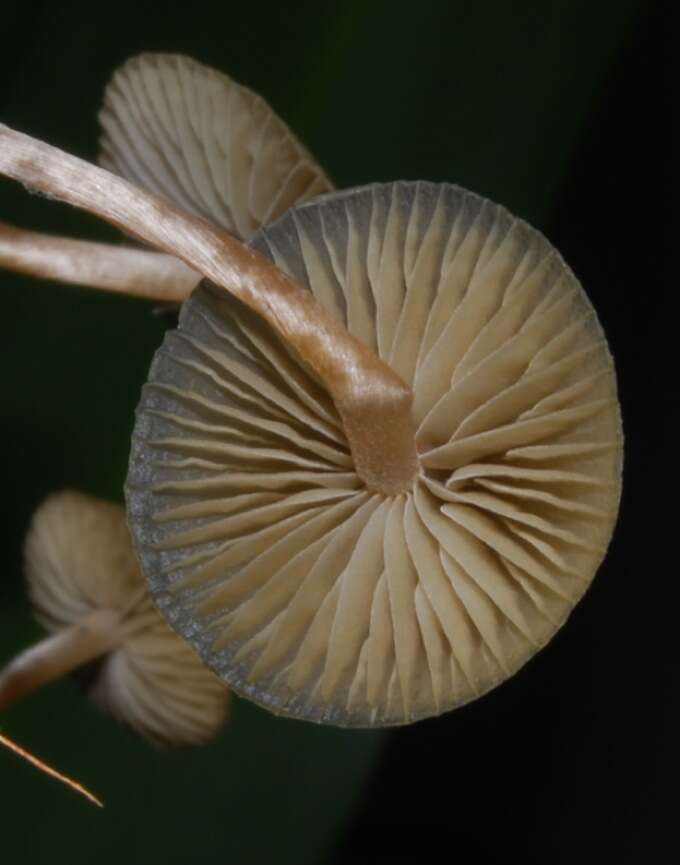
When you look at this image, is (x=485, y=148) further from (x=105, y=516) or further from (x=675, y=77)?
(x=105, y=516)

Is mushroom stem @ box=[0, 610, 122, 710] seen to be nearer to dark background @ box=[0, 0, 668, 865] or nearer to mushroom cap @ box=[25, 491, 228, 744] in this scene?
mushroom cap @ box=[25, 491, 228, 744]

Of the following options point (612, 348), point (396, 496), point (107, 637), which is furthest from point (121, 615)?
point (612, 348)

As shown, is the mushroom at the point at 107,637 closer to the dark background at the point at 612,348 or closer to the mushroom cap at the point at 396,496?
the dark background at the point at 612,348

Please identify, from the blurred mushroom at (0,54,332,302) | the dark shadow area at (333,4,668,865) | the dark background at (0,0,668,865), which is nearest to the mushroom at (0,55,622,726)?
the blurred mushroom at (0,54,332,302)

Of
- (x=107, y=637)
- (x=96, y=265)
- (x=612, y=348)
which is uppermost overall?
(x=96, y=265)

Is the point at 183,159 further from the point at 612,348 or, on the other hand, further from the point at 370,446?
the point at 612,348

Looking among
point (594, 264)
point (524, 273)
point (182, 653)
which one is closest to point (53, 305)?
point (182, 653)

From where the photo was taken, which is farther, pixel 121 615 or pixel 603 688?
pixel 603 688

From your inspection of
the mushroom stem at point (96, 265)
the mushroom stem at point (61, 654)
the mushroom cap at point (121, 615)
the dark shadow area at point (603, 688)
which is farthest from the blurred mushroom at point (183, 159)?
the dark shadow area at point (603, 688)

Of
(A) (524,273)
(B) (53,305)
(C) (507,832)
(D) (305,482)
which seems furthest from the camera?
(C) (507,832)
